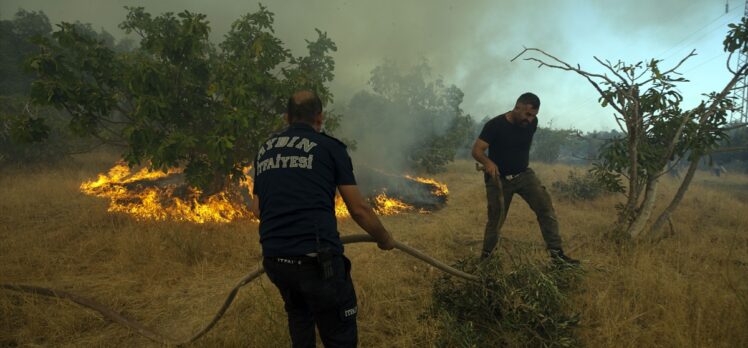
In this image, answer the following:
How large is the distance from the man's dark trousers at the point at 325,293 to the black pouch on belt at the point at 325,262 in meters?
0.06

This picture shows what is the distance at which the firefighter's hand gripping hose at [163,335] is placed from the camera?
2.86 m

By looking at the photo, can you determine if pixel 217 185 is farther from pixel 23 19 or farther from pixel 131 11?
pixel 23 19

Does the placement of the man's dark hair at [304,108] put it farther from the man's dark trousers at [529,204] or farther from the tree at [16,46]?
the tree at [16,46]

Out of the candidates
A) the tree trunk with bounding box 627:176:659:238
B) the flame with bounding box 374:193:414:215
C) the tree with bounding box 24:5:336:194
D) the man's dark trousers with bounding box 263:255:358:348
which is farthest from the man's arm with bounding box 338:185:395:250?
the flame with bounding box 374:193:414:215

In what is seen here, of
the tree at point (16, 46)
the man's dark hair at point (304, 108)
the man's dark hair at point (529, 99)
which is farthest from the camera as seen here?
the tree at point (16, 46)

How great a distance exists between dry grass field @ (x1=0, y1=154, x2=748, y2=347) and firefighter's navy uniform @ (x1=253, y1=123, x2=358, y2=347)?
107 cm

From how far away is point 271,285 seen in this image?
432 centimetres

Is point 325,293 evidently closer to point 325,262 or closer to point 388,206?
point 325,262

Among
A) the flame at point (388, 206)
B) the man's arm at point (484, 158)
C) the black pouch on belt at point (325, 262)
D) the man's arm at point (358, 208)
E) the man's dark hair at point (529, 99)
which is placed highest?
the man's dark hair at point (529, 99)

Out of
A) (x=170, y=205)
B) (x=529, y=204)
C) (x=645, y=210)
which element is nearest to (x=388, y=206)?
(x=529, y=204)

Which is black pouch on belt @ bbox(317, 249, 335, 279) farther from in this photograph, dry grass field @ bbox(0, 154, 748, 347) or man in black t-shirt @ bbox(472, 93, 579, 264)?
man in black t-shirt @ bbox(472, 93, 579, 264)

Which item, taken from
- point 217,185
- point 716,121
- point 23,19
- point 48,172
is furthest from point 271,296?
point 23,19

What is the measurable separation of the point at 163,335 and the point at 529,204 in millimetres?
4239

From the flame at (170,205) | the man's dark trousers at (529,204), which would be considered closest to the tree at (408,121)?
the flame at (170,205)
